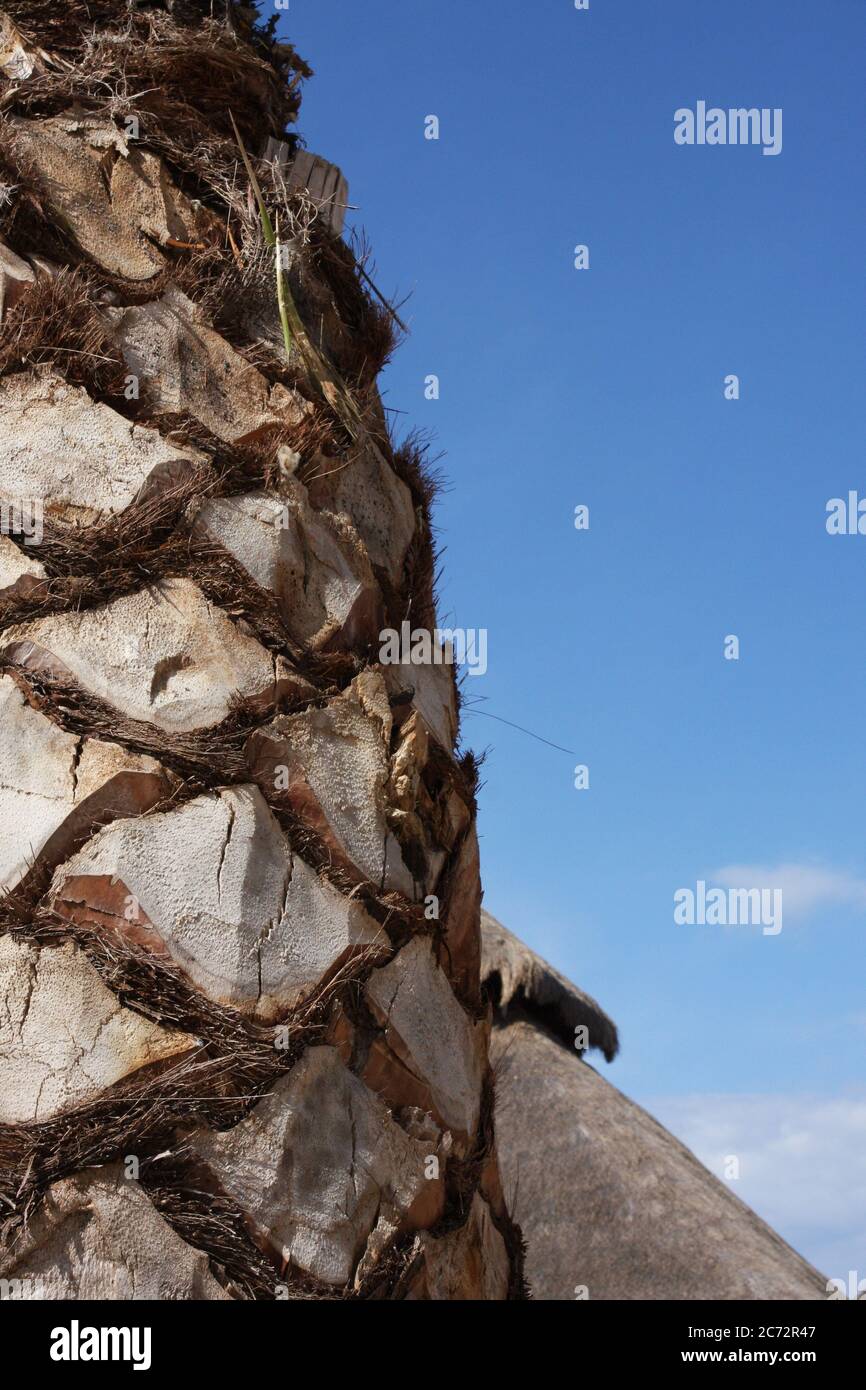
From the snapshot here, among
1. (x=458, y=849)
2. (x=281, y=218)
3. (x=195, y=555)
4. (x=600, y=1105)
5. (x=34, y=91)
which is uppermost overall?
(x=34, y=91)

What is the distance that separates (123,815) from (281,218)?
1.51 meters

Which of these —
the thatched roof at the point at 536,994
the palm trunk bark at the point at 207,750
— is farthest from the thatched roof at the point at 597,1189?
the palm trunk bark at the point at 207,750

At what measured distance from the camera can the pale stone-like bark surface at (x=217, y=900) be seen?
2213mm

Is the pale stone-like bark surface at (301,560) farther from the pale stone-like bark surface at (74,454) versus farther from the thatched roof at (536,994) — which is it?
the thatched roof at (536,994)

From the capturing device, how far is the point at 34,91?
2871 mm

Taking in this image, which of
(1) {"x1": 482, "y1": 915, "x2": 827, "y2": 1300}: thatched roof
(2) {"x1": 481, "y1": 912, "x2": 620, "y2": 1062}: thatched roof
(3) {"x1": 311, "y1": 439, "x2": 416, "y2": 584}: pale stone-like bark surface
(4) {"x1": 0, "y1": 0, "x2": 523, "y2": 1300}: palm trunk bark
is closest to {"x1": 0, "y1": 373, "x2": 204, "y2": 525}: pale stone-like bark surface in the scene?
(4) {"x1": 0, "y1": 0, "x2": 523, "y2": 1300}: palm trunk bark

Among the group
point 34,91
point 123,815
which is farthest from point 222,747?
point 34,91

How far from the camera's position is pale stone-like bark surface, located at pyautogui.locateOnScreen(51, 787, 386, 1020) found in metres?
2.21

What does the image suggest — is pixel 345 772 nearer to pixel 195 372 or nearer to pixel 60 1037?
pixel 60 1037

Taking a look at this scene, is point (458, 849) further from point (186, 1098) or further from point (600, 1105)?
point (600, 1105)

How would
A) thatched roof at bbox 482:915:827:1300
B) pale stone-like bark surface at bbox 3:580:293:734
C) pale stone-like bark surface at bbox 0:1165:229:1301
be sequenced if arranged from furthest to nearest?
1. thatched roof at bbox 482:915:827:1300
2. pale stone-like bark surface at bbox 3:580:293:734
3. pale stone-like bark surface at bbox 0:1165:229:1301

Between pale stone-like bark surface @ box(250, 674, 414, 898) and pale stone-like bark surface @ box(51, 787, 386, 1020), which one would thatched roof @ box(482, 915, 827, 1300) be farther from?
pale stone-like bark surface @ box(51, 787, 386, 1020)

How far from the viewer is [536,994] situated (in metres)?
7.92

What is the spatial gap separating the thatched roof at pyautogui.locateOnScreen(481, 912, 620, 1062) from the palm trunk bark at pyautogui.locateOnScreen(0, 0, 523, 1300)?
15.5 feet
